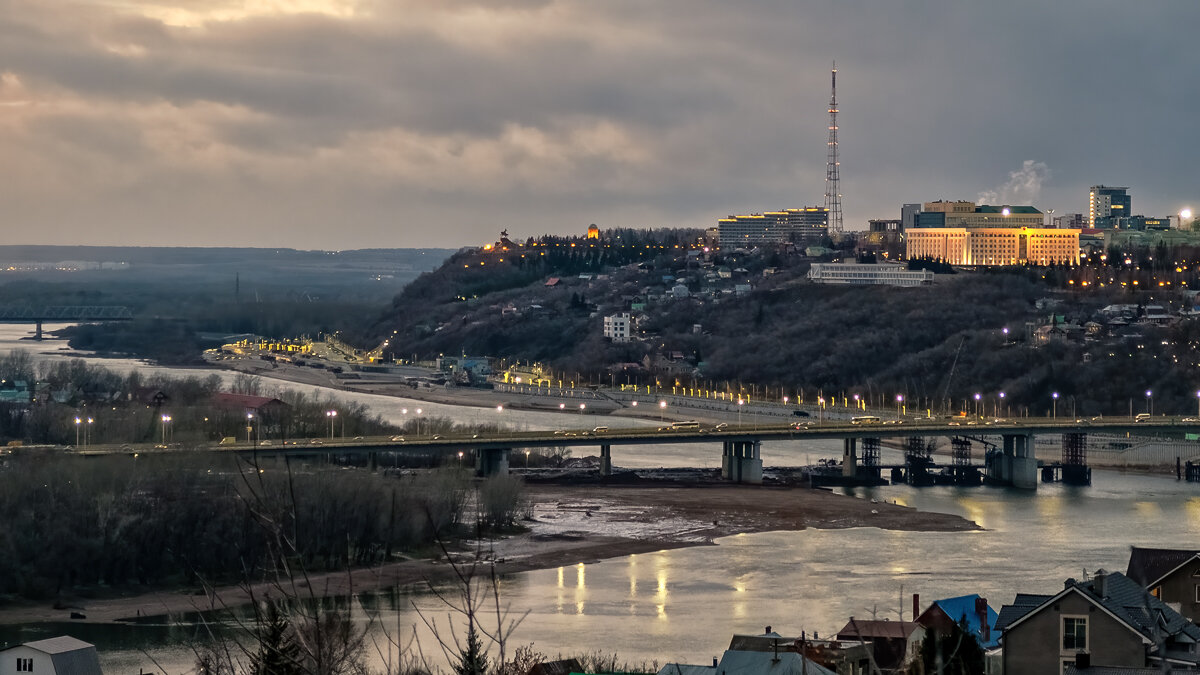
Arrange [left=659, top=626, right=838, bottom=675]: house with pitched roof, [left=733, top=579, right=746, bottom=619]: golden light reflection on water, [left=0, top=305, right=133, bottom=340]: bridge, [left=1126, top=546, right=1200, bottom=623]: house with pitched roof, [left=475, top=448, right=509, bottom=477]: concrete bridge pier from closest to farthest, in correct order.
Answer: [left=659, top=626, right=838, bottom=675]: house with pitched roof → [left=1126, top=546, right=1200, bottom=623]: house with pitched roof → [left=733, top=579, right=746, bottom=619]: golden light reflection on water → [left=475, top=448, right=509, bottom=477]: concrete bridge pier → [left=0, top=305, right=133, bottom=340]: bridge

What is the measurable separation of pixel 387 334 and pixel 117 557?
320 ft

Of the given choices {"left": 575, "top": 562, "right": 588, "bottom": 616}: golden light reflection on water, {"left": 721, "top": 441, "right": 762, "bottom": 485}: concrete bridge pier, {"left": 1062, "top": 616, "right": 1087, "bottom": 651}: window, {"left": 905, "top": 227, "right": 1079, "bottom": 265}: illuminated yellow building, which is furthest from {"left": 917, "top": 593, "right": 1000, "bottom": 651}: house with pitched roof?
{"left": 905, "top": 227, "right": 1079, "bottom": 265}: illuminated yellow building

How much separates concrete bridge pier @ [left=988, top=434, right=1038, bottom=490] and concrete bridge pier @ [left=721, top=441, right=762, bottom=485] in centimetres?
735

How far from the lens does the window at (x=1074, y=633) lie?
1517cm

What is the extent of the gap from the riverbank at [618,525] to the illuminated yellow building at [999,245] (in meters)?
77.2

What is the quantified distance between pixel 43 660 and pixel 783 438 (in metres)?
37.4

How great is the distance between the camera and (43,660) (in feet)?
71.8

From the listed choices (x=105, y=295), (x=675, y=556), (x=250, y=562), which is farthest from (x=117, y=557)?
(x=105, y=295)

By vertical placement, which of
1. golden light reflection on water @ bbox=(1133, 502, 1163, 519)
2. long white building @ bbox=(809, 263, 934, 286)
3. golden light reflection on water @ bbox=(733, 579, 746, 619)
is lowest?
golden light reflection on water @ bbox=(733, 579, 746, 619)

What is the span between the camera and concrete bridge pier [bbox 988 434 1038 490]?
5506 centimetres

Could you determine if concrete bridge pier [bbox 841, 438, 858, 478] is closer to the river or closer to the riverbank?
the river

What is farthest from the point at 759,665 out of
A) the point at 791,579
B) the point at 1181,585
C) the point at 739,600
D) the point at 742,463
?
the point at 742,463

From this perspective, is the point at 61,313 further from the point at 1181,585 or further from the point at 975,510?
the point at 1181,585

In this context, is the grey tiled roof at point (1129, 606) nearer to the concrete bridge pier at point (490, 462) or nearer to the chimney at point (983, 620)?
the chimney at point (983, 620)
